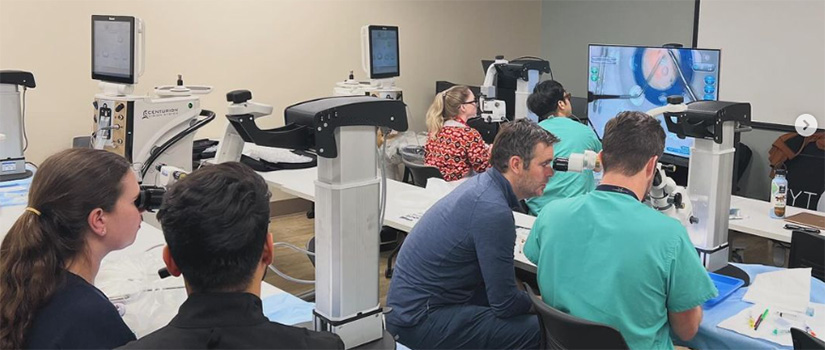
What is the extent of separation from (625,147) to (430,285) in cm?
79

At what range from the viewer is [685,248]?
5.79ft

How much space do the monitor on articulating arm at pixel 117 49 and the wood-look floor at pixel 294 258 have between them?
140cm

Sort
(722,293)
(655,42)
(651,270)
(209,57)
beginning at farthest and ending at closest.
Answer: (655,42) < (209,57) < (722,293) < (651,270)

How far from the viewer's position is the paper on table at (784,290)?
2.09 m

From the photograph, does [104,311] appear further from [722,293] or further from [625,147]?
[722,293]

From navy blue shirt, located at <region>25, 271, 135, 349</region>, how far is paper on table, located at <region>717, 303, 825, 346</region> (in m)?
1.59

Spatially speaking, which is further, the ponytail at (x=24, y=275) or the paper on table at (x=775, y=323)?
the paper on table at (x=775, y=323)

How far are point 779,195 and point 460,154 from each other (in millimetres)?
1709

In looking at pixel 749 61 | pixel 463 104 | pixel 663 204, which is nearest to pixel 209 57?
pixel 463 104

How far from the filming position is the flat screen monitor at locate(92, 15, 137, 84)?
3475mm

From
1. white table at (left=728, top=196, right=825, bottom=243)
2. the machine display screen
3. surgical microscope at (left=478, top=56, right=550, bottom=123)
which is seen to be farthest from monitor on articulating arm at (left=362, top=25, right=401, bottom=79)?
white table at (left=728, top=196, right=825, bottom=243)

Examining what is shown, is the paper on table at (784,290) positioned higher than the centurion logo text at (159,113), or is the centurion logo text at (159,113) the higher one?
the centurion logo text at (159,113)

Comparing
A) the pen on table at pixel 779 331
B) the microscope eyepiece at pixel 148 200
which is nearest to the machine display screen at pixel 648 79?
the pen on table at pixel 779 331

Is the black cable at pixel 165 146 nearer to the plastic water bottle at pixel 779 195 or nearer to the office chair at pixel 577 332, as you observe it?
the office chair at pixel 577 332
